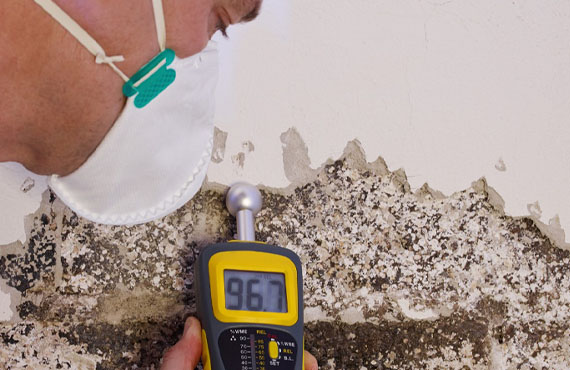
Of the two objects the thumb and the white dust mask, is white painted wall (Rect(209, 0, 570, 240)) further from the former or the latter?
the thumb

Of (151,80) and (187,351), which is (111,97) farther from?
(187,351)

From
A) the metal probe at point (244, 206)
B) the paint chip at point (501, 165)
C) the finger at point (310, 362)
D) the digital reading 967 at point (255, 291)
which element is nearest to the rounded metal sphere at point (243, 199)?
the metal probe at point (244, 206)

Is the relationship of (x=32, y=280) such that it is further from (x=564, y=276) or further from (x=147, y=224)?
(x=564, y=276)

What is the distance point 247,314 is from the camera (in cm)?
80

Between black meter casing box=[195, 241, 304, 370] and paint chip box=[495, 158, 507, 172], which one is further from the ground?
paint chip box=[495, 158, 507, 172]

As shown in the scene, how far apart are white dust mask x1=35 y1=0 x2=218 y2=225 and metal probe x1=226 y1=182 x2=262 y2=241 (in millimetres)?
57

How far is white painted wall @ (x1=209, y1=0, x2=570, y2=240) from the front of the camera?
0.94 meters

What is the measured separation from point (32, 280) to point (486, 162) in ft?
2.51

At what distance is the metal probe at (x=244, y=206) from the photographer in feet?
2.83

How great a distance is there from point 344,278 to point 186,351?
28 cm

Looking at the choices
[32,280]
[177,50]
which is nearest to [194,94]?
[177,50]

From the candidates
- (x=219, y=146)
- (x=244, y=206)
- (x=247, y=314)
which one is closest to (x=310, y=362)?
(x=247, y=314)

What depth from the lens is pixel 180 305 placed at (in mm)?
886

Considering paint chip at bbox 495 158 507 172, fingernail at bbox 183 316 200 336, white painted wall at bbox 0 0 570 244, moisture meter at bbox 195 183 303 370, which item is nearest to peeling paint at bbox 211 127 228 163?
white painted wall at bbox 0 0 570 244
